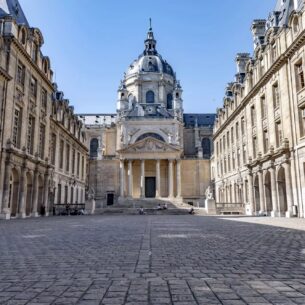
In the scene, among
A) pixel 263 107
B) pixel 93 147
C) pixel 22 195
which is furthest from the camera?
pixel 93 147

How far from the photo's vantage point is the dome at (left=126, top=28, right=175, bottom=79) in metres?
72.0

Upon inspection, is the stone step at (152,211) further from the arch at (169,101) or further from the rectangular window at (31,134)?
the arch at (169,101)

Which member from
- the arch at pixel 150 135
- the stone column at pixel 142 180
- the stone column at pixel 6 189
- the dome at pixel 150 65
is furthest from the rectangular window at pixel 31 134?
the dome at pixel 150 65

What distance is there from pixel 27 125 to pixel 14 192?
6.26 metres

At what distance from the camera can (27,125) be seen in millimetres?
30438

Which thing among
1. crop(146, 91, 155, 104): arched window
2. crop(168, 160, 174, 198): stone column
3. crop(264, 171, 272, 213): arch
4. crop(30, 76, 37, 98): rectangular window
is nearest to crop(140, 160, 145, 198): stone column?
crop(168, 160, 174, 198): stone column

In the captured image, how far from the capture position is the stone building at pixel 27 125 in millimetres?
26047

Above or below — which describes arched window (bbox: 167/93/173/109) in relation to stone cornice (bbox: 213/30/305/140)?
above

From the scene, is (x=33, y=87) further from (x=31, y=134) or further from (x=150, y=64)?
(x=150, y=64)

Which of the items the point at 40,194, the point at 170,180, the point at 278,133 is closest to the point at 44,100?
the point at 40,194

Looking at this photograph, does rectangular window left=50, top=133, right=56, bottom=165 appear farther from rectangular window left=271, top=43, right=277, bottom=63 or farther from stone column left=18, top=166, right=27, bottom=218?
rectangular window left=271, top=43, right=277, bottom=63

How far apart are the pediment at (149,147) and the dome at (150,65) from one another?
20841 millimetres

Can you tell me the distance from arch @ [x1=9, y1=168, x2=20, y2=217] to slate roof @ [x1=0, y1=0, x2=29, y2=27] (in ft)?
45.1

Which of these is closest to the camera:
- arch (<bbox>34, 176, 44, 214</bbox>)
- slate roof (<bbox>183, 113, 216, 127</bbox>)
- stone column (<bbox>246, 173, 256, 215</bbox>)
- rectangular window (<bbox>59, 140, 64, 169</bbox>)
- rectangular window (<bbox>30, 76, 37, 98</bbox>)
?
rectangular window (<bbox>30, 76, 37, 98</bbox>)
